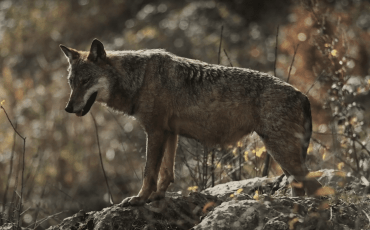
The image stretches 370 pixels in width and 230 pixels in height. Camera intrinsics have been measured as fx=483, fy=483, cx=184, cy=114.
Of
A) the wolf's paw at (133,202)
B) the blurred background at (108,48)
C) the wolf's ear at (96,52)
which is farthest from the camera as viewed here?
the blurred background at (108,48)

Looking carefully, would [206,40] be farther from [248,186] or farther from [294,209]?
[294,209]

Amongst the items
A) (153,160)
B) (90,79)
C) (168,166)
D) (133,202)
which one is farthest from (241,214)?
(90,79)

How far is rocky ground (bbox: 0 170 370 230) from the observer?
5.05 m

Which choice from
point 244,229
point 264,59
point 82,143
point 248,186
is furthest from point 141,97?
point 264,59

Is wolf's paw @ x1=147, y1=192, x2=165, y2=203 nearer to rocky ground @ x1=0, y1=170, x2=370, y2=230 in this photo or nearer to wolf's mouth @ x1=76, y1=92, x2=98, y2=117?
rocky ground @ x1=0, y1=170, x2=370, y2=230

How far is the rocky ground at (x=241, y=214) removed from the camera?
5.05m

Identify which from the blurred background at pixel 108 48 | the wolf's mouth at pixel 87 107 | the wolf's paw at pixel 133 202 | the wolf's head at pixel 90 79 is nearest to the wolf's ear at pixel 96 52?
the wolf's head at pixel 90 79

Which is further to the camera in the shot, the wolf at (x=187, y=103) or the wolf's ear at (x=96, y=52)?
the wolf's ear at (x=96, y=52)

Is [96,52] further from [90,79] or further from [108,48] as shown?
[108,48]

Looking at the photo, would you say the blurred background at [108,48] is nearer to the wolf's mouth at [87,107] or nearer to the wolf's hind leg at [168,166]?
the wolf's hind leg at [168,166]

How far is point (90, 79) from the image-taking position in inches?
272

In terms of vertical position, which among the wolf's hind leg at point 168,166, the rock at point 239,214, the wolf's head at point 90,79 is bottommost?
the rock at point 239,214

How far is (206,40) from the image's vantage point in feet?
69.9

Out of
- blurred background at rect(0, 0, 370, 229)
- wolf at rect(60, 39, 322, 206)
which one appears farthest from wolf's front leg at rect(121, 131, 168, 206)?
blurred background at rect(0, 0, 370, 229)
